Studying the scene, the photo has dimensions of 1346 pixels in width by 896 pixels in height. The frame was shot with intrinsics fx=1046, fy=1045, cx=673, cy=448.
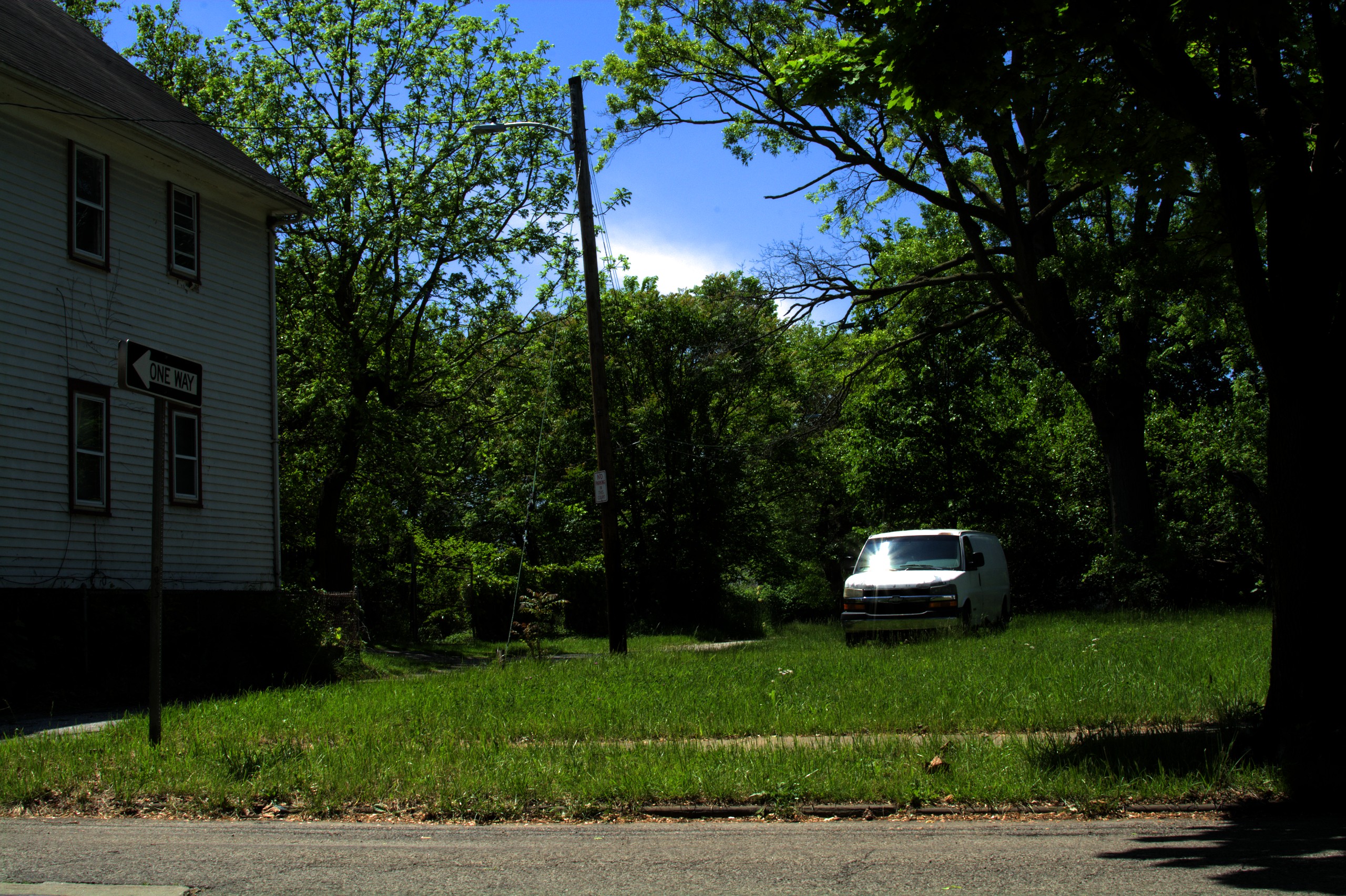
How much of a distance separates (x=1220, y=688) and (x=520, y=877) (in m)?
6.64

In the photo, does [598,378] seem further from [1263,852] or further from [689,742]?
[1263,852]

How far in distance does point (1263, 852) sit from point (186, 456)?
52.5ft

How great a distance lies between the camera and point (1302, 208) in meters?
6.96

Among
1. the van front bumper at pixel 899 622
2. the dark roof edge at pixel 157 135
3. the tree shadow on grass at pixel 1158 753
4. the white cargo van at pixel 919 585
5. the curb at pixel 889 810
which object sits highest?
the dark roof edge at pixel 157 135

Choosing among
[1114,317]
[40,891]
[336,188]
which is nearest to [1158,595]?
[1114,317]

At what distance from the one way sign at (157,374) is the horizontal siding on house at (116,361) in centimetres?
817

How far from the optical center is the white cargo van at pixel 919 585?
15992 millimetres

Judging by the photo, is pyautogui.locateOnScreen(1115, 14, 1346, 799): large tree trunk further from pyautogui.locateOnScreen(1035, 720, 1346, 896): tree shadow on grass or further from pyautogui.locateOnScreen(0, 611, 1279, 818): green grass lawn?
pyautogui.locateOnScreen(0, 611, 1279, 818): green grass lawn

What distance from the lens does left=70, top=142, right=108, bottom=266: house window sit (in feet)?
49.3

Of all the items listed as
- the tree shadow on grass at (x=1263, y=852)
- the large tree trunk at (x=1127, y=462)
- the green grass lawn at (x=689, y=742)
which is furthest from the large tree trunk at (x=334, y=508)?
the tree shadow on grass at (x=1263, y=852)

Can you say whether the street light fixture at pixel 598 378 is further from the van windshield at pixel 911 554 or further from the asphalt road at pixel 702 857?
the asphalt road at pixel 702 857

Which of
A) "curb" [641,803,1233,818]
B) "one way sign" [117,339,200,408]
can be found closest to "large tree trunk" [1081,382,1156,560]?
"curb" [641,803,1233,818]

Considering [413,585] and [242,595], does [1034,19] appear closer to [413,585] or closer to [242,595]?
[242,595]

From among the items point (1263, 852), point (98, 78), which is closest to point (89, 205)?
point (98, 78)
